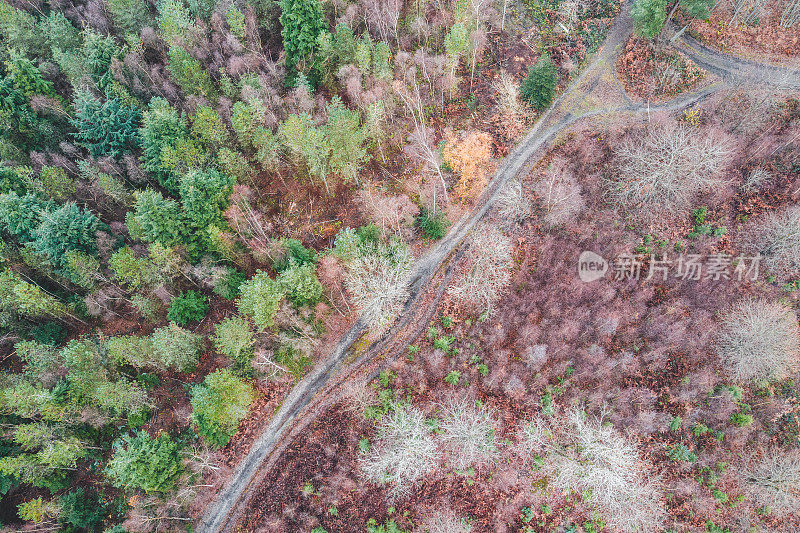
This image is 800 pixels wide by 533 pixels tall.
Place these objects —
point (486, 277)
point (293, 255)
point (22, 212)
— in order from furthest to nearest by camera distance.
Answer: point (486, 277), point (22, 212), point (293, 255)

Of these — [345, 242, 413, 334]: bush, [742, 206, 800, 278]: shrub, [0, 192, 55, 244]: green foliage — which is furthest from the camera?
[0, 192, 55, 244]: green foliage

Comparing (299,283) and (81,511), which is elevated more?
(299,283)

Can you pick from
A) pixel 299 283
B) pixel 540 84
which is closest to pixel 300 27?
pixel 540 84

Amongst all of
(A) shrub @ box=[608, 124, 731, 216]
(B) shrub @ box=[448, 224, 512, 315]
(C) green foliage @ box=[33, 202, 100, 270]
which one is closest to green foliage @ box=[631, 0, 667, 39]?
(A) shrub @ box=[608, 124, 731, 216]

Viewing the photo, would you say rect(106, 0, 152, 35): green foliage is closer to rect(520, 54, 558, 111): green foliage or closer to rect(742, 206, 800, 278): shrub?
rect(520, 54, 558, 111): green foliage

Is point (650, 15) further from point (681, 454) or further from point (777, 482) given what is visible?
point (777, 482)

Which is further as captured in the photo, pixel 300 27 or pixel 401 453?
pixel 300 27

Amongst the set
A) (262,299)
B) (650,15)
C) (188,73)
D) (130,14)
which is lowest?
(262,299)

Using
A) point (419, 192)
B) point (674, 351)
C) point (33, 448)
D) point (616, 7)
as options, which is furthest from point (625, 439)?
point (33, 448)
